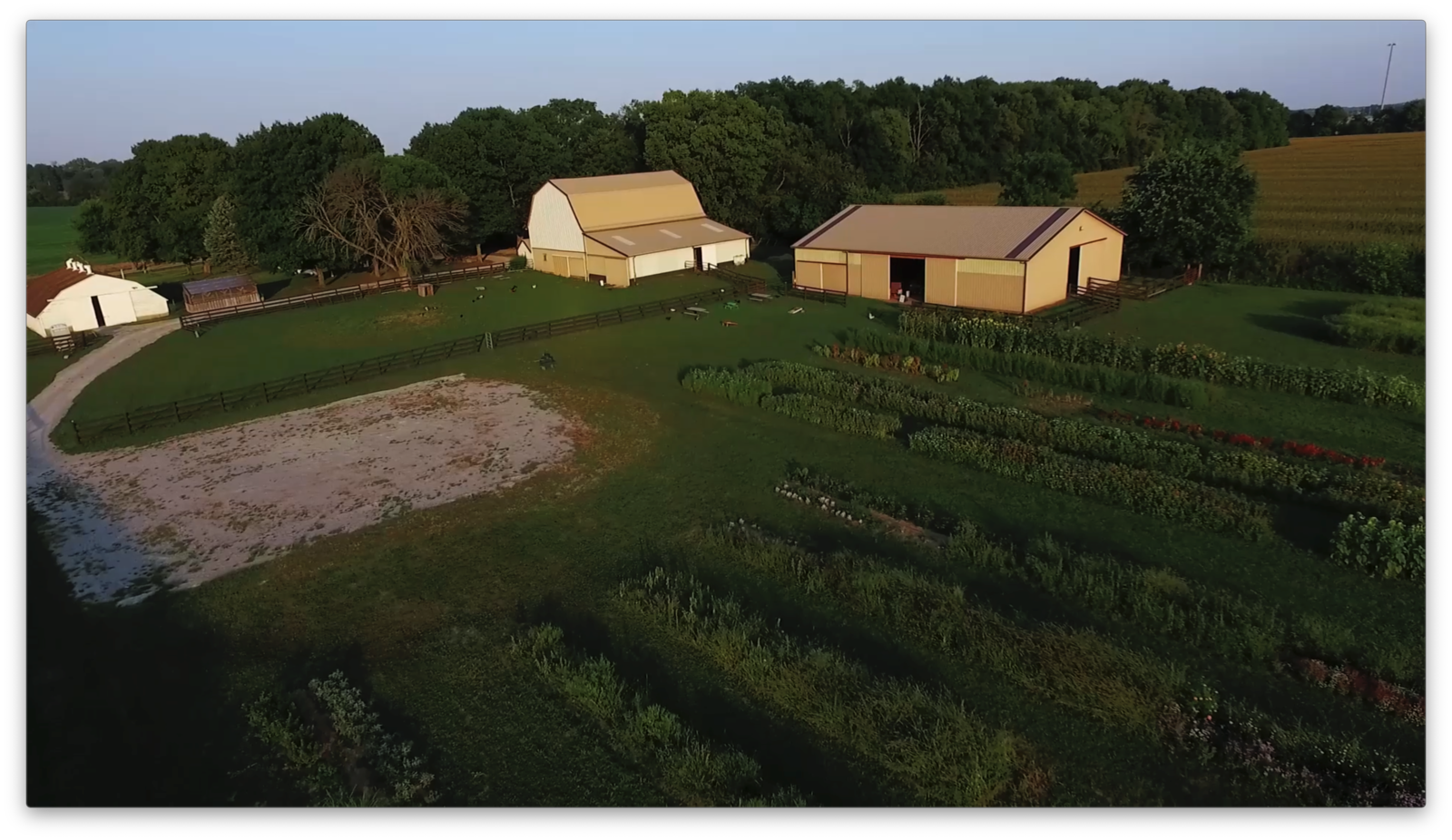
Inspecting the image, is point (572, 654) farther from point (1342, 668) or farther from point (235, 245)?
point (235, 245)

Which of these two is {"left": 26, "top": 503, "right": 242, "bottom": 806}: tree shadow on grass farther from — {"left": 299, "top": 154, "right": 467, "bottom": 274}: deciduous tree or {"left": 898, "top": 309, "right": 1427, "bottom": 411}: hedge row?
{"left": 299, "top": 154, "right": 467, "bottom": 274}: deciduous tree

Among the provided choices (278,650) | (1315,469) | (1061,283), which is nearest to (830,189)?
(1061,283)

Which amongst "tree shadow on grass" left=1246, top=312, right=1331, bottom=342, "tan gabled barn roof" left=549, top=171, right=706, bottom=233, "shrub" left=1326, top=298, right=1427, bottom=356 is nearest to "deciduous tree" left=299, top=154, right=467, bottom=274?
"tan gabled barn roof" left=549, top=171, right=706, bottom=233

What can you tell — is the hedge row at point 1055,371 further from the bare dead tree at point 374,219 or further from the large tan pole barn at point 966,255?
the bare dead tree at point 374,219

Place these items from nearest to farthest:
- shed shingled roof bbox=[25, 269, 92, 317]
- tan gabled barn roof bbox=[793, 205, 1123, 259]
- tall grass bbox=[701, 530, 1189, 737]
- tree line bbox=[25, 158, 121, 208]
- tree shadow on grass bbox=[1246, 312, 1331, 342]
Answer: tall grass bbox=[701, 530, 1189, 737], tree shadow on grass bbox=[1246, 312, 1331, 342], tan gabled barn roof bbox=[793, 205, 1123, 259], shed shingled roof bbox=[25, 269, 92, 317], tree line bbox=[25, 158, 121, 208]

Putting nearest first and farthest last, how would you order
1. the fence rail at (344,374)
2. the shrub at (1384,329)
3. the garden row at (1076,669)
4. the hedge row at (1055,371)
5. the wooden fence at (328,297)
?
1. the garden row at (1076,669)
2. the hedge row at (1055,371)
3. the fence rail at (344,374)
4. the shrub at (1384,329)
5. the wooden fence at (328,297)

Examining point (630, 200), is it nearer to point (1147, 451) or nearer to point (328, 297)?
point (328, 297)

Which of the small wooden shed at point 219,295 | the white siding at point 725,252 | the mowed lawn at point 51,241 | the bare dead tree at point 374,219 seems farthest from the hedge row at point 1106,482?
the mowed lawn at point 51,241
